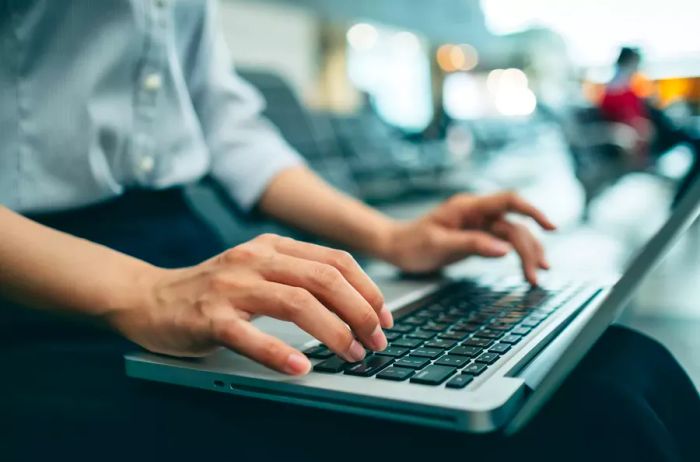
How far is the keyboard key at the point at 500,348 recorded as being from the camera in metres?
0.39

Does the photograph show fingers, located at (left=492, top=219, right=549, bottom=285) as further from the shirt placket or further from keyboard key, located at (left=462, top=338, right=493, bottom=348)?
the shirt placket

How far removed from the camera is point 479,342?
0.41 metres

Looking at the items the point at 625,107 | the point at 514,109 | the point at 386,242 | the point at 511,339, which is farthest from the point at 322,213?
the point at 514,109

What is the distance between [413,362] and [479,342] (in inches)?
2.4

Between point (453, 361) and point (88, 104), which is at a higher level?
point (88, 104)

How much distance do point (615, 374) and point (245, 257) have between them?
0.24 m

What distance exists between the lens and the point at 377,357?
389 mm

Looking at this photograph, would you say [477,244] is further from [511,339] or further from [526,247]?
[511,339]

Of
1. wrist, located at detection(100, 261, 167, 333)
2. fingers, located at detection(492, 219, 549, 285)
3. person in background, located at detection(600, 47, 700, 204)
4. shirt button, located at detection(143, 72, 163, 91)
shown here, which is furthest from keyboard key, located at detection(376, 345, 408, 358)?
person in background, located at detection(600, 47, 700, 204)

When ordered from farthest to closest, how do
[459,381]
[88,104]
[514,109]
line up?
[514,109], [88,104], [459,381]

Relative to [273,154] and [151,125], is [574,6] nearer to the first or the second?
[273,154]

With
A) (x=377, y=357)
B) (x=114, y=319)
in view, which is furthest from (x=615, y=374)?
(x=114, y=319)

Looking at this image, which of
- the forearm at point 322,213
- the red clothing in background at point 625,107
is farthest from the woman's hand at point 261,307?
the red clothing in background at point 625,107

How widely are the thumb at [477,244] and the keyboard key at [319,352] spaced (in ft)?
1.01
